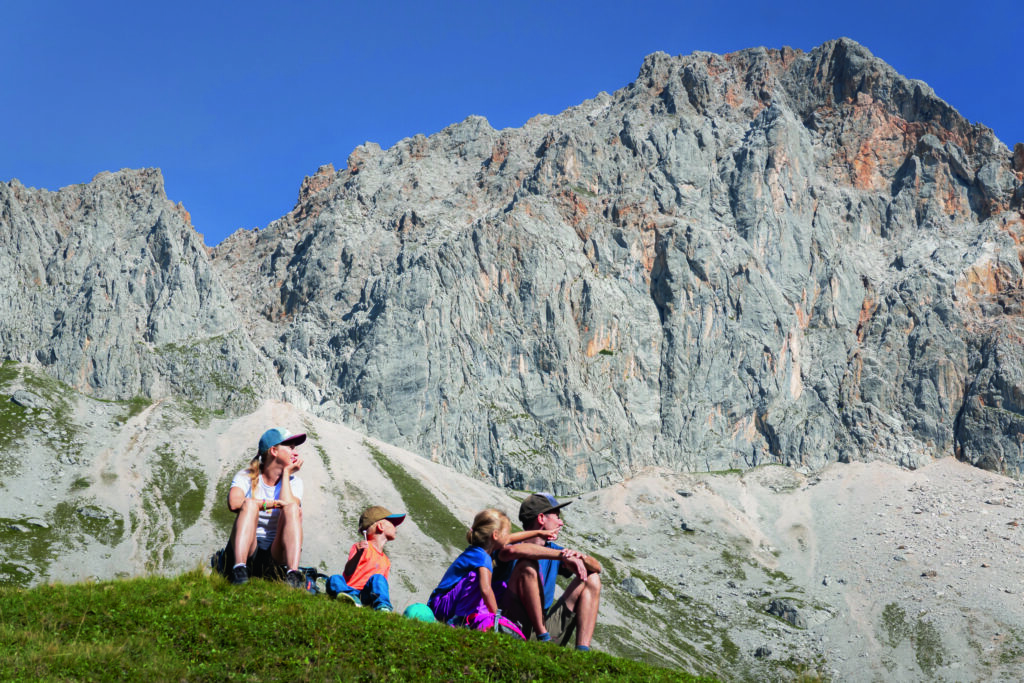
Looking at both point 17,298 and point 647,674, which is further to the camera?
point 17,298

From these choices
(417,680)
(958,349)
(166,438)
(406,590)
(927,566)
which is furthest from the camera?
(958,349)

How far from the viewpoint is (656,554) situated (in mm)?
151250

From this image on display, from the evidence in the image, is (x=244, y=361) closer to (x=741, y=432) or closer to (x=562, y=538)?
(x=562, y=538)

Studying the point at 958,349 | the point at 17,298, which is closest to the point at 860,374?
the point at 958,349

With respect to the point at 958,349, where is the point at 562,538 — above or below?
below

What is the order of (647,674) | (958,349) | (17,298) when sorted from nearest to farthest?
(647,674), (17,298), (958,349)

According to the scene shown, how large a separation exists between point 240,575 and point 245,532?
70 centimetres

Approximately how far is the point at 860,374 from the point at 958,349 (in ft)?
74.2

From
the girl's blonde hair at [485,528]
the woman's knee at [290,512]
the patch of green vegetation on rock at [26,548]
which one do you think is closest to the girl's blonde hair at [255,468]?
the woman's knee at [290,512]

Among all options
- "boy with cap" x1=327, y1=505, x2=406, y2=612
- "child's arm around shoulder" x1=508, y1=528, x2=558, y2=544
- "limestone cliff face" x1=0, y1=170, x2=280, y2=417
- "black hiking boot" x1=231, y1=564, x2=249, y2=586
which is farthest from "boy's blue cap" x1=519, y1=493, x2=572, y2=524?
"limestone cliff face" x1=0, y1=170, x2=280, y2=417

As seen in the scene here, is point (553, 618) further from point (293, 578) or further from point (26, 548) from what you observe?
point (26, 548)

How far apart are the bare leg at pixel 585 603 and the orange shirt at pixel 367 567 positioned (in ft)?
11.3

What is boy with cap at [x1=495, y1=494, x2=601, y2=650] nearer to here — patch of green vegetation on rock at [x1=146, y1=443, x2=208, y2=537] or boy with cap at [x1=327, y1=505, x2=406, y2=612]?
boy with cap at [x1=327, y1=505, x2=406, y2=612]

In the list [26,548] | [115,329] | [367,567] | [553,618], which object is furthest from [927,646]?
[115,329]
